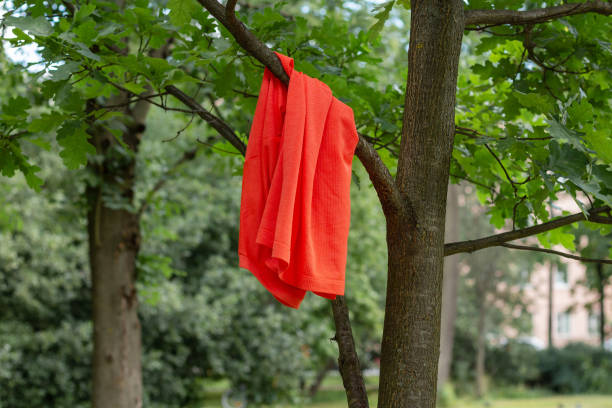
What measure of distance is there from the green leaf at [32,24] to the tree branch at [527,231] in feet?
4.26

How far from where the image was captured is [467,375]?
20266 mm

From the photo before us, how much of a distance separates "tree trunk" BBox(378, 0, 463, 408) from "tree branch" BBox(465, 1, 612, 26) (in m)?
0.08

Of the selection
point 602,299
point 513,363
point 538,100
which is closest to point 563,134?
point 538,100

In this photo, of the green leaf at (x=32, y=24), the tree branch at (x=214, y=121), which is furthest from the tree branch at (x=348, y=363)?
the green leaf at (x=32, y=24)

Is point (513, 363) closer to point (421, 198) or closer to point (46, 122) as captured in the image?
point (421, 198)

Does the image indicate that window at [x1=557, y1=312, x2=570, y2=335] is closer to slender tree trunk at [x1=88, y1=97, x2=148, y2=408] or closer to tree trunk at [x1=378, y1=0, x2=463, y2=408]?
slender tree trunk at [x1=88, y1=97, x2=148, y2=408]

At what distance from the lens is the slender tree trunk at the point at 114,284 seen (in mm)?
4605

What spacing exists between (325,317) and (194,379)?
3.86 m

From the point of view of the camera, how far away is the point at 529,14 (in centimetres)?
190

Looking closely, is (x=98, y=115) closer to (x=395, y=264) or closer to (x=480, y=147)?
(x=395, y=264)

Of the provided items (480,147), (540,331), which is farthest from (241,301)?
(540,331)

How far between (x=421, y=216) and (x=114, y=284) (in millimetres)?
3473

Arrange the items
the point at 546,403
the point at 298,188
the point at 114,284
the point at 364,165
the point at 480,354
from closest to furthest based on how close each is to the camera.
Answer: the point at 298,188 → the point at 364,165 → the point at 114,284 → the point at 546,403 → the point at 480,354

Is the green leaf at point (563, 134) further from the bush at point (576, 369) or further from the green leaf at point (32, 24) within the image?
the bush at point (576, 369)
